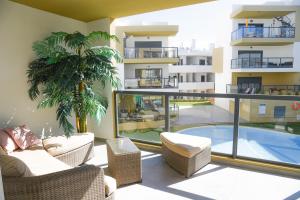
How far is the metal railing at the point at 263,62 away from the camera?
566 inches

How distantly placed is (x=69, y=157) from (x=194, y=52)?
21343 mm

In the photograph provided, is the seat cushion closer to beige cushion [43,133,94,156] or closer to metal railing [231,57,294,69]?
beige cushion [43,133,94,156]

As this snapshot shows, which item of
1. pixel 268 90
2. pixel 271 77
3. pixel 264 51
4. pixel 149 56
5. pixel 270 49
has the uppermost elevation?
pixel 270 49

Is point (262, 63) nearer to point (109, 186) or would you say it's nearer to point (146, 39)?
point (146, 39)

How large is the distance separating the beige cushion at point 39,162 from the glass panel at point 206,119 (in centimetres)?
248

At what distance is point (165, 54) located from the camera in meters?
14.6

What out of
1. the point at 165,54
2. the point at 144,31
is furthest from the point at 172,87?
the point at 144,31

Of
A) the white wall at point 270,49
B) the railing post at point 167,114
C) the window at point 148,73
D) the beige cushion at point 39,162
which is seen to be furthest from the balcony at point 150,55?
the beige cushion at point 39,162

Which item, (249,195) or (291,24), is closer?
(249,195)

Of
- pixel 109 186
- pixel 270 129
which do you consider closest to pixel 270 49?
pixel 270 129

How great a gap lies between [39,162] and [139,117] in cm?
278

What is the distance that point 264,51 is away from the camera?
49.6 ft

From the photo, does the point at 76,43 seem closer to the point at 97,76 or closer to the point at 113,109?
the point at 97,76

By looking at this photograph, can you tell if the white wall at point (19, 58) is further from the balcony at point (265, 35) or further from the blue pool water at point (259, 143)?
the balcony at point (265, 35)
